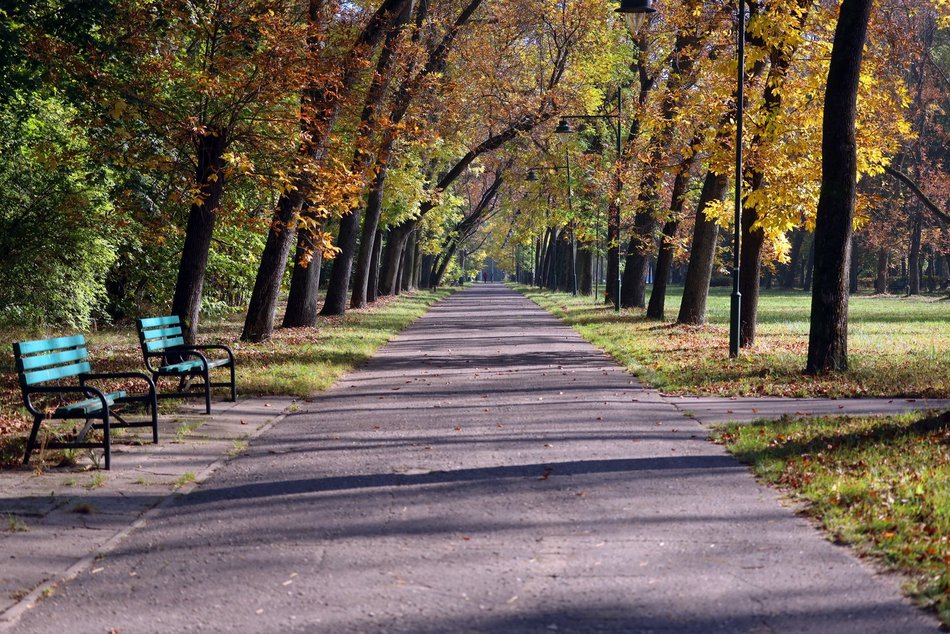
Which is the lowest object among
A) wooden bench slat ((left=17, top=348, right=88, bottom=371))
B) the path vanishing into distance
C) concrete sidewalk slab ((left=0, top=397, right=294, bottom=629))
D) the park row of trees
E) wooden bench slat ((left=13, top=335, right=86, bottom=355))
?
concrete sidewalk slab ((left=0, top=397, right=294, bottom=629))

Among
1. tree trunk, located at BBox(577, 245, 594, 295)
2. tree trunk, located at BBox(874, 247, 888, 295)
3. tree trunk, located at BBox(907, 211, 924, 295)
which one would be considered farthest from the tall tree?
tree trunk, located at BBox(874, 247, 888, 295)

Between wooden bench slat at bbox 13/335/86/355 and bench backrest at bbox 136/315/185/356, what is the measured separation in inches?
70.1

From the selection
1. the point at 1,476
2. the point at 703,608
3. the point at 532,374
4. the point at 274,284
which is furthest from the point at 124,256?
the point at 703,608

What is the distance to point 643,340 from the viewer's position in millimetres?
23250

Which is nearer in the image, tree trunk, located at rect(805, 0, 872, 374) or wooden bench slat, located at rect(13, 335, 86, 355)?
wooden bench slat, located at rect(13, 335, 86, 355)

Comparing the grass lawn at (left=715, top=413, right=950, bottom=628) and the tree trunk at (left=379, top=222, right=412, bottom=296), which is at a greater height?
the tree trunk at (left=379, top=222, right=412, bottom=296)

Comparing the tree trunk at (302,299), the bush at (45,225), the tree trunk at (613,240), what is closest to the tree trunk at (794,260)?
the tree trunk at (613,240)

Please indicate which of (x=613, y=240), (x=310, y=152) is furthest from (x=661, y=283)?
(x=310, y=152)

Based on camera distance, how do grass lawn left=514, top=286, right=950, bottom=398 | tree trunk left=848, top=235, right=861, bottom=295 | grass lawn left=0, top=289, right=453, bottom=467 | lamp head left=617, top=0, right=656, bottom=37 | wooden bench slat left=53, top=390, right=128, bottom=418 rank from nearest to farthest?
wooden bench slat left=53, top=390, right=128, bottom=418
grass lawn left=0, top=289, right=453, bottom=467
grass lawn left=514, top=286, right=950, bottom=398
lamp head left=617, top=0, right=656, bottom=37
tree trunk left=848, top=235, right=861, bottom=295

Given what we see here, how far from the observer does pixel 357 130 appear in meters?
23.4

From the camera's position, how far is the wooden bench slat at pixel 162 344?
12.8m

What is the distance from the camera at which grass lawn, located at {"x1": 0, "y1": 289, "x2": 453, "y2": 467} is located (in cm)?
1277

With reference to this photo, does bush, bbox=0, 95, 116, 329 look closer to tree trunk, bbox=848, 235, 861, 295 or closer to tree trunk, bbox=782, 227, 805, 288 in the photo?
tree trunk, bbox=848, 235, 861, 295

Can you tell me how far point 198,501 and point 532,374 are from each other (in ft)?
31.5
